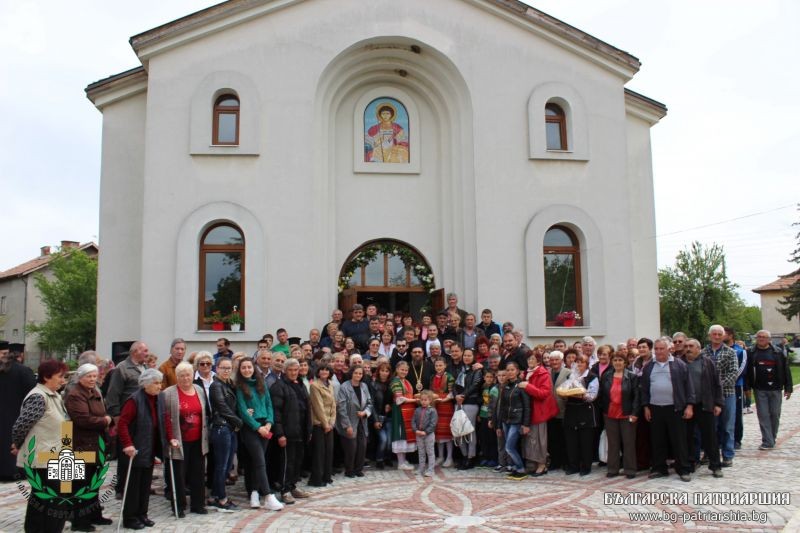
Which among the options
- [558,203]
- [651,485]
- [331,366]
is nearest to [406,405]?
[331,366]

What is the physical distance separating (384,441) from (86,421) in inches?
180

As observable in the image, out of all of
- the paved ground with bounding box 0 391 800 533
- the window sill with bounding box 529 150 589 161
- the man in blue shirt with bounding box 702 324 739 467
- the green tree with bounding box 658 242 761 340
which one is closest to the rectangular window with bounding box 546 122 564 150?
the window sill with bounding box 529 150 589 161

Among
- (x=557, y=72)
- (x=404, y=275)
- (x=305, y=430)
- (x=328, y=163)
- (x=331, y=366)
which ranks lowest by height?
(x=305, y=430)

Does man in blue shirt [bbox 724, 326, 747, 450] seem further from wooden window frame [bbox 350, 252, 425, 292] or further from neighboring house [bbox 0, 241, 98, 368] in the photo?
neighboring house [bbox 0, 241, 98, 368]

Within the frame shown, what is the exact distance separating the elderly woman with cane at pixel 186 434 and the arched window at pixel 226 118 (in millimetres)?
8302

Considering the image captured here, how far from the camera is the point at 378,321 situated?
12148mm

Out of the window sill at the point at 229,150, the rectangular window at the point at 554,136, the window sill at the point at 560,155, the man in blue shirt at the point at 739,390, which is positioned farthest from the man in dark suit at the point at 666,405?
the window sill at the point at 229,150

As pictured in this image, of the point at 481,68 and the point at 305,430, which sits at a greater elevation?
the point at 481,68

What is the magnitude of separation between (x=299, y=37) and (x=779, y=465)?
1171 centimetres

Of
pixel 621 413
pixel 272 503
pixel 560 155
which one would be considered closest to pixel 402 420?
pixel 272 503

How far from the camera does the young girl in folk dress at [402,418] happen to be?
995cm

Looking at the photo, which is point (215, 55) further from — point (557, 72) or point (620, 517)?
point (620, 517)

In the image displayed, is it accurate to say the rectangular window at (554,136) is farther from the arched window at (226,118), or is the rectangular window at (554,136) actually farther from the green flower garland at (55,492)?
the green flower garland at (55,492)

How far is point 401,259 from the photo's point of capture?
15.7 meters
